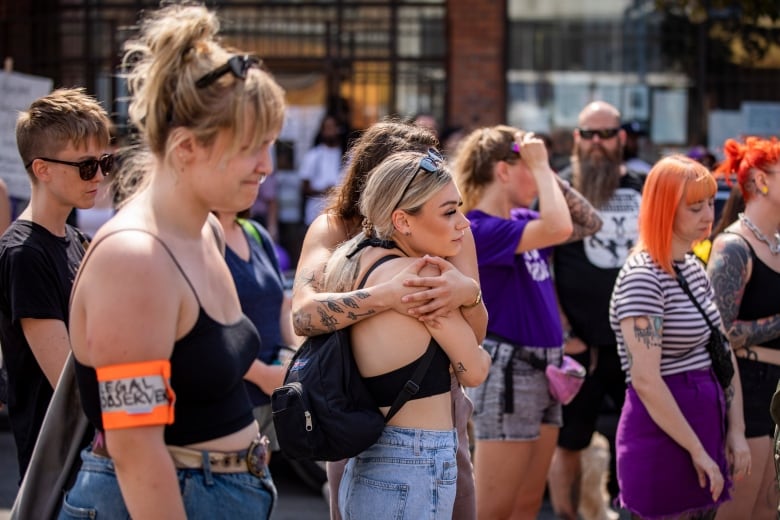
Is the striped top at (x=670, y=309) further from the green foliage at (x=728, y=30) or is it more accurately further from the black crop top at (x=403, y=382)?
the green foliage at (x=728, y=30)

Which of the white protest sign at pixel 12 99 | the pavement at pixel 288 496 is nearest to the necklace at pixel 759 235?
the pavement at pixel 288 496

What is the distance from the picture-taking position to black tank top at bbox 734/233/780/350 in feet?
15.7

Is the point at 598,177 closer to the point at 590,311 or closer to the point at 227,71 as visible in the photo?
the point at 590,311

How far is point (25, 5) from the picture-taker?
12508 mm

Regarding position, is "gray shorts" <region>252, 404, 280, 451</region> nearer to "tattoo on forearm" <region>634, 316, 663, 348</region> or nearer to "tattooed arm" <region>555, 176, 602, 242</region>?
"tattoo on forearm" <region>634, 316, 663, 348</region>

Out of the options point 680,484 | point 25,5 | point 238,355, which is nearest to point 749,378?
point 680,484

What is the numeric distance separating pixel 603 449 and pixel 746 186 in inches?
116

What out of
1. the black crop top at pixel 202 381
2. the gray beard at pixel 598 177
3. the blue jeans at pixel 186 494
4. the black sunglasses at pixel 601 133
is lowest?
the blue jeans at pixel 186 494

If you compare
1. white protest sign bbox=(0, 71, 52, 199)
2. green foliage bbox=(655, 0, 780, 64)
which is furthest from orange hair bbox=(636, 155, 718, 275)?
green foliage bbox=(655, 0, 780, 64)

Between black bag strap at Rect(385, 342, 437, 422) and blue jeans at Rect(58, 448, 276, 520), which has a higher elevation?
black bag strap at Rect(385, 342, 437, 422)

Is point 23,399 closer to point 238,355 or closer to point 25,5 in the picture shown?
point 238,355

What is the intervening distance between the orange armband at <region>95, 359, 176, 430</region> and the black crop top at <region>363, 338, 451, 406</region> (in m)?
0.95

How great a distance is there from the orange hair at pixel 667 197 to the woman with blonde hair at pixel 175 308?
209cm

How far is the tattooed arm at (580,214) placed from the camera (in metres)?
5.38
